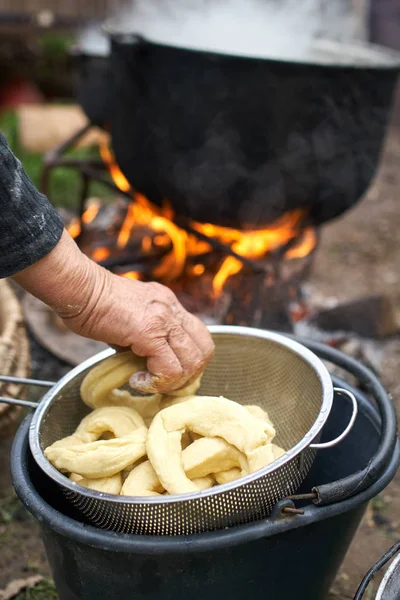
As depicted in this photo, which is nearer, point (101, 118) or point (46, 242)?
point (46, 242)

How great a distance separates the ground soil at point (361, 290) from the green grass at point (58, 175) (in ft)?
6.83

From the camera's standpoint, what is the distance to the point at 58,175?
570cm

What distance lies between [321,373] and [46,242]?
0.82 metres

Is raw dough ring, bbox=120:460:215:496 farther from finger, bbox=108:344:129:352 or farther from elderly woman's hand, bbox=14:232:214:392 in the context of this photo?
finger, bbox=108:344:129:352

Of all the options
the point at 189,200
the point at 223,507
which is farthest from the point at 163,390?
the point at 189,200

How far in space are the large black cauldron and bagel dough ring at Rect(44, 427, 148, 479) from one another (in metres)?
1.55

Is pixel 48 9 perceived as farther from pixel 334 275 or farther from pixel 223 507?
pixel 223 507

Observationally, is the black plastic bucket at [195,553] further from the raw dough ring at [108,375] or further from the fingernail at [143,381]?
the fingernail at [143,381]

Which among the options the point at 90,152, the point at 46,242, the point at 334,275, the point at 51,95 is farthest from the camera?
the point at 51,95

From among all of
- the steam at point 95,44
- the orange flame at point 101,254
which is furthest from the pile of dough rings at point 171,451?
the steam at point 95,44

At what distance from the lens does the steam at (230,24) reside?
340 centimetres

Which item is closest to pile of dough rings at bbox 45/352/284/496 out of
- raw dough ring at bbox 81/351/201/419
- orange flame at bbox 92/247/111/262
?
raw dough ring at bbox 81/351/201/419

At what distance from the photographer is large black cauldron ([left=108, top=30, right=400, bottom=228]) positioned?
2648 millimetres

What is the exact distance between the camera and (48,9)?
773 centimetres
